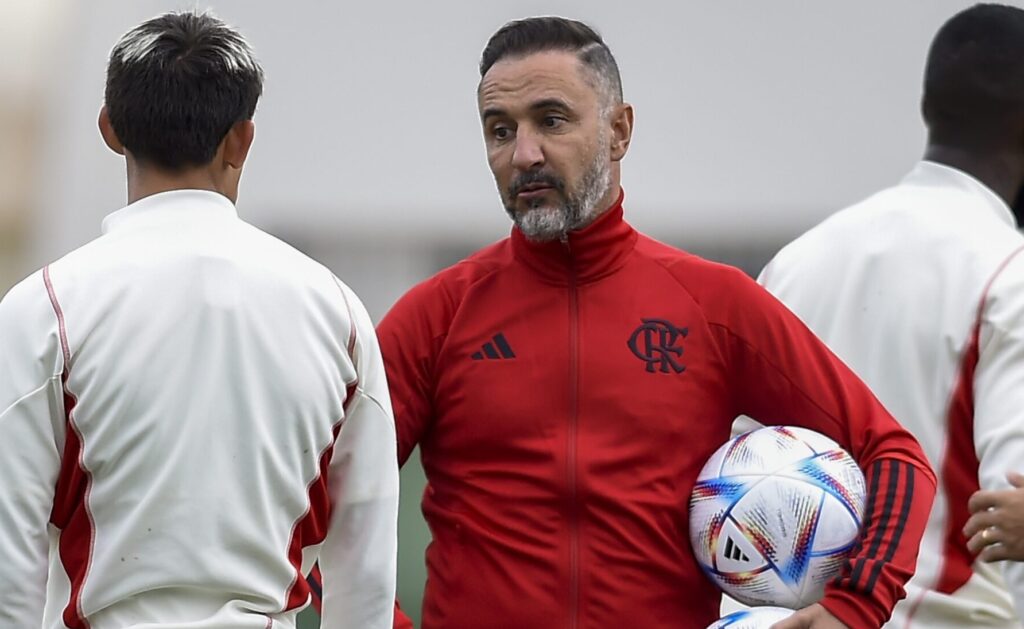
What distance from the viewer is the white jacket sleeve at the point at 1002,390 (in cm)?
412

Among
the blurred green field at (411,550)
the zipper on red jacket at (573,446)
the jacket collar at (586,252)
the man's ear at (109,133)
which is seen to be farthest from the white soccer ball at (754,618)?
the blurred green field at (411,550)

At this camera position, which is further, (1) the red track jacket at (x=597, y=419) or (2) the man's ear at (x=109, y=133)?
(1) the red track jacket at (x=597, y=419)

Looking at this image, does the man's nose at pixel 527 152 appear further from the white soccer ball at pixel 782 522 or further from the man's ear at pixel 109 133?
the man's ear at pixel 109 133

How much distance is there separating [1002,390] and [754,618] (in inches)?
32.1

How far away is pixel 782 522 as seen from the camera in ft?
12.9

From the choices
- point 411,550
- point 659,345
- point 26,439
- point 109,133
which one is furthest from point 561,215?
point 411,550

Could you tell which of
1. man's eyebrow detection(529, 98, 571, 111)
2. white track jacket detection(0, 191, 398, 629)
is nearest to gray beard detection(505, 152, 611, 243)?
man's eyebrow detection(529, 98, 571, 111)

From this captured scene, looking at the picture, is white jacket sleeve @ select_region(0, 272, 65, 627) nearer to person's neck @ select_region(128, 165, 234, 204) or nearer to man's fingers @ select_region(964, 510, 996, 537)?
person's neck @ select_region(128, 165, 234, 204)

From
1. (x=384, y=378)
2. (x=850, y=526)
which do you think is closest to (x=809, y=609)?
(x=850, y=526)

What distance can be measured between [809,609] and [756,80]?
13952mm

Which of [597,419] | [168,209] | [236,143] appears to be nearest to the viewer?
[168,209]

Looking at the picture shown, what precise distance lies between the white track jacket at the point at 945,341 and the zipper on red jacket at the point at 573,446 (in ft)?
2.32

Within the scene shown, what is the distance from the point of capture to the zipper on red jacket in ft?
13.1

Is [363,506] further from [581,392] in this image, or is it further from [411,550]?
[411,550]
